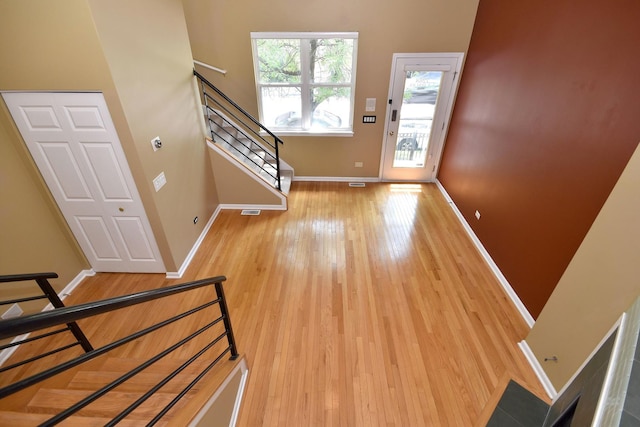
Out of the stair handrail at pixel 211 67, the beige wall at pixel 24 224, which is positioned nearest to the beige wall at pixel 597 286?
the beige wall at pixel 24 224

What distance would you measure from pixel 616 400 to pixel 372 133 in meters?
4.38

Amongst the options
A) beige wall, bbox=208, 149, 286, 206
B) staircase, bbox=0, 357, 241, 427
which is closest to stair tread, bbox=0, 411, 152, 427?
staircase, bbox=0, 357, 241, 427

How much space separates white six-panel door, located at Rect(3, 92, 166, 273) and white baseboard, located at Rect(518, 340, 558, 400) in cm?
363

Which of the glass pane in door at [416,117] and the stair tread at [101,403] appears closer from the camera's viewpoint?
the stair tread at [101,403]

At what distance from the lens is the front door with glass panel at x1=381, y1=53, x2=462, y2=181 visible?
13.9 feet

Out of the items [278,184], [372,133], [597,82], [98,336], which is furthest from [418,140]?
[98,336]

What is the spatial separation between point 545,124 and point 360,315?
2.45 meters

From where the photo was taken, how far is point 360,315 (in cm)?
273

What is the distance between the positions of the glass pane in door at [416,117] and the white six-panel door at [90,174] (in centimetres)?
400

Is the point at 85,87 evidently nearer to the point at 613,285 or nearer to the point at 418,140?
the point at 613,285

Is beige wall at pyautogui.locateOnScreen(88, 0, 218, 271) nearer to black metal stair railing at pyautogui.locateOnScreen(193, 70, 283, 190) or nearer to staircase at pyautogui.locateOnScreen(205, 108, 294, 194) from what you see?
staircase at pyautogui.locateOnScreen(205, 108, 294, 194)

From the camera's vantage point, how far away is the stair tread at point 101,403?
1.43m

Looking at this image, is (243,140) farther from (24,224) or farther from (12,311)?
(12,311)

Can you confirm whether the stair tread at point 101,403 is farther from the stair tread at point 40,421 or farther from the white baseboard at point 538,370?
the white baseboard at point 538,370
